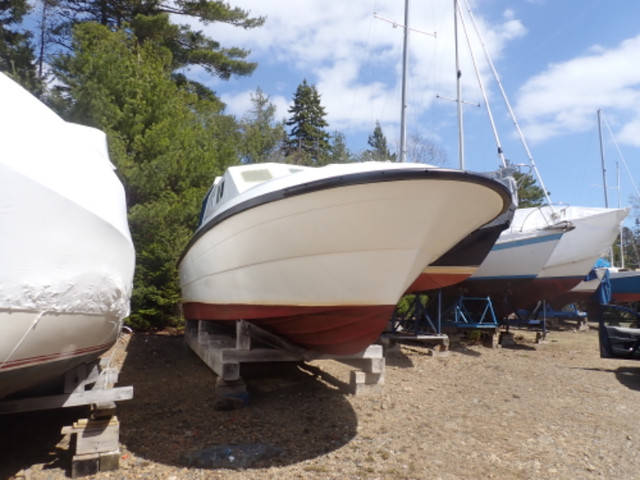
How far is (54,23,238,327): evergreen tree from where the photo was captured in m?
9.45

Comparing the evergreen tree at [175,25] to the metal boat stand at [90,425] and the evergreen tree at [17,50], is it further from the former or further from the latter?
the metal boat stand at [90,425]

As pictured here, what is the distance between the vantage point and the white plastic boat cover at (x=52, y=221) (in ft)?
7.55

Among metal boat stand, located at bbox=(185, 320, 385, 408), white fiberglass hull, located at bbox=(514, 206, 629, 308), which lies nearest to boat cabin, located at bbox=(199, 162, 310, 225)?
metal boat stand, located at bbox=(185, 320, 385, 408)

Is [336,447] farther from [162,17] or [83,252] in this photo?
[162,17]


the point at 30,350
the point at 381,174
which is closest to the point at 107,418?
the point at 30,350

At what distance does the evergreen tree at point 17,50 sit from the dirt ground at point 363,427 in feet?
26.3

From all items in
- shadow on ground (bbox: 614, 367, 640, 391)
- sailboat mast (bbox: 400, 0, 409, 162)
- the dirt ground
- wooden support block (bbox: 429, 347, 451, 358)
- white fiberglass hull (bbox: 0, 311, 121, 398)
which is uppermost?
sailboat mast (bbox: 400, 0, 409, 162)

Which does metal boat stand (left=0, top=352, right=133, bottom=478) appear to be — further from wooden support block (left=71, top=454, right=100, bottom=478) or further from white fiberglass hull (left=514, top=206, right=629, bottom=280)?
white fiberglass hull (left=514, top=206, right=629, bottom=280)

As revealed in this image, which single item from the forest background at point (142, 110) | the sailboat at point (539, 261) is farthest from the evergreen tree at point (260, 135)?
the sailboat at point (539, 261)

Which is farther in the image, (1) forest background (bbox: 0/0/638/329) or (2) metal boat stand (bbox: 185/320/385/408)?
(1) forest background (bbox: 0/0/638/329)

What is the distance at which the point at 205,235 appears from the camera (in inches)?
222

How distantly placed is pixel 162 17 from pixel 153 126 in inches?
258

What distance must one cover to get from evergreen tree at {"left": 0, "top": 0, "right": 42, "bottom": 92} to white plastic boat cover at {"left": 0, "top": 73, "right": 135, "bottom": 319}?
9.31m

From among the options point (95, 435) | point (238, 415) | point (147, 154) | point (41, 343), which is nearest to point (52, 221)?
point (41, 343)
